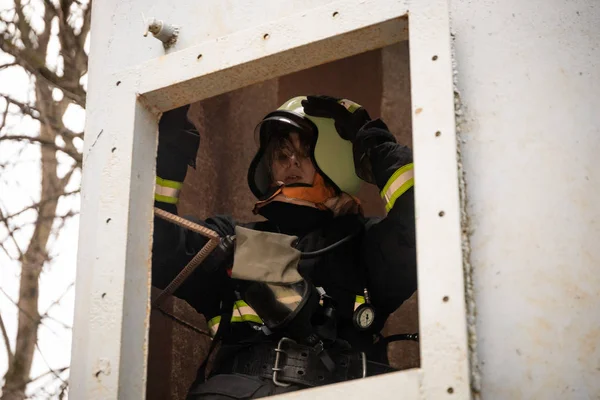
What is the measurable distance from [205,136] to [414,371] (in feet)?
8.22

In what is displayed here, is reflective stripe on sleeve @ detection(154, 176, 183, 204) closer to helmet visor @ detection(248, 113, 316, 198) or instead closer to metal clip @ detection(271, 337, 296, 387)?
helmet visor @ detection(248, 113, 316, 198)

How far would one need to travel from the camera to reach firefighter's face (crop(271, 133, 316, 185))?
154 inches

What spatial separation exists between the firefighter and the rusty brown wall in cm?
52

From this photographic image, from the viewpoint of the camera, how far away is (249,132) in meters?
4.85

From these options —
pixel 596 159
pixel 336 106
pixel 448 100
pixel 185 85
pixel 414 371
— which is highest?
pixel 336 106

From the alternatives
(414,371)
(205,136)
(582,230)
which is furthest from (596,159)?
(205,136)

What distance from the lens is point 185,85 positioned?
305 centimetres

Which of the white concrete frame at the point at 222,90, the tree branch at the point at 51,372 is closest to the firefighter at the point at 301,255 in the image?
the white concrete frame at the point at 222,90

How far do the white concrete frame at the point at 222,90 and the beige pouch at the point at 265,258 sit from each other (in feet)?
1.48

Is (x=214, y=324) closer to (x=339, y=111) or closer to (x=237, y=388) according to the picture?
(x=237, y=388)

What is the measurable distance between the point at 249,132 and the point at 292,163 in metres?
0.96

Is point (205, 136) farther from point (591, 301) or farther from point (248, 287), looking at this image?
point (591, 301)

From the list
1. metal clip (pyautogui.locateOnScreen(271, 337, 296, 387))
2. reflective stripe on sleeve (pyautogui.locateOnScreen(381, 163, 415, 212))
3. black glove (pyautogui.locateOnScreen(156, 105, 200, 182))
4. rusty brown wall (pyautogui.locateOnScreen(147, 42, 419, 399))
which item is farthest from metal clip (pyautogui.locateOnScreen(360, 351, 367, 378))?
rusty brown wall (pyautogui.locateOnScreen(147, 42, 419, 399))

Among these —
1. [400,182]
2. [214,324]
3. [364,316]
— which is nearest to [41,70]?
[214,324]
